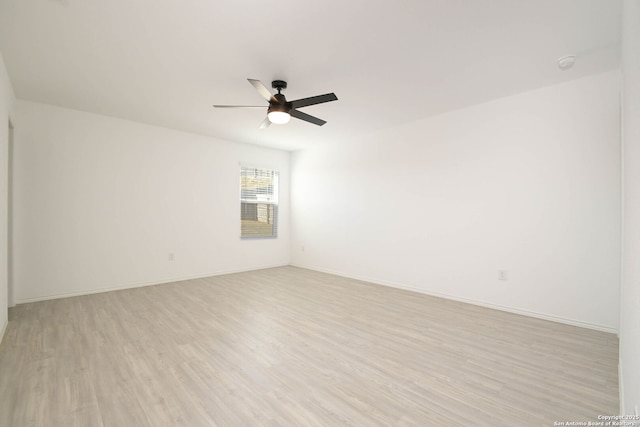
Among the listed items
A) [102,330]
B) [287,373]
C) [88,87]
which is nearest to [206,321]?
[102,330]

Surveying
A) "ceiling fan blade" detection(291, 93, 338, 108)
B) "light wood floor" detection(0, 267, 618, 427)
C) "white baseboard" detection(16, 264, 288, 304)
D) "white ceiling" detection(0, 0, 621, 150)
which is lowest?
"light wood floor" detection(0, 267, 618, 427)

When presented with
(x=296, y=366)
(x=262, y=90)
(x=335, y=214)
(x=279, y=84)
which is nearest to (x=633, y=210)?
(x=296, y=366)

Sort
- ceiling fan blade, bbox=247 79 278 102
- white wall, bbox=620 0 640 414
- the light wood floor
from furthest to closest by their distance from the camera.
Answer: ceiling fan blade, bbox=247 79 278 102 < the light wood floor < white wall, bbox=620 0 640 414

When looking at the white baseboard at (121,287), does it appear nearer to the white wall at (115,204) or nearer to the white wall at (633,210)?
the white wall at (115,204)

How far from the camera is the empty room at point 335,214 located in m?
1.80

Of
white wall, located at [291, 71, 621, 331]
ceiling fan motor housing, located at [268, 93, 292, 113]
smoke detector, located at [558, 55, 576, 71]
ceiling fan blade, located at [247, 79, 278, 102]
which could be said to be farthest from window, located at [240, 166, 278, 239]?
smoke detector, located at [558, 55, 576, 71]

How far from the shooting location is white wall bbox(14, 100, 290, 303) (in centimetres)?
368

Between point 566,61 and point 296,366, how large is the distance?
3.56 metres

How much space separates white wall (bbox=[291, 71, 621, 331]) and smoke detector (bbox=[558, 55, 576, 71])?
1.56ft

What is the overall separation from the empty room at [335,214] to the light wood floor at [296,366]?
2 cm

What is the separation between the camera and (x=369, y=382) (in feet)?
6.35

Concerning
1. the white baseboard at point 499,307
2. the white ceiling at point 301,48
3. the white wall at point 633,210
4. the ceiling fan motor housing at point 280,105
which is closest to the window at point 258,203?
the white baseboard at point 499,307

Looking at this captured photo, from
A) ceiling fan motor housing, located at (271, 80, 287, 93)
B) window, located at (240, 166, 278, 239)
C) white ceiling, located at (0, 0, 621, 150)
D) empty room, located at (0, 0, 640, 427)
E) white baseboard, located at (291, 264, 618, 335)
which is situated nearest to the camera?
empty room, located at (0, 0, 640, 427)

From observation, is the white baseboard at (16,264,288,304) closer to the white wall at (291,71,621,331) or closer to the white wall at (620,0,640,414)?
the white wall at (291,71,621,331)
